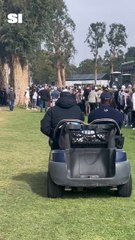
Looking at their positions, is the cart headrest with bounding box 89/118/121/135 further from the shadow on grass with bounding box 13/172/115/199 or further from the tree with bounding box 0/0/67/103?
the tree with bounding box 0/0/67/103

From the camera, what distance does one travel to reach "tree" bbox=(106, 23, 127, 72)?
304ft

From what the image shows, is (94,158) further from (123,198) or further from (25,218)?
(25,218)

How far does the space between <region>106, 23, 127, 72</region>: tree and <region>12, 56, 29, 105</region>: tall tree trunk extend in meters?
50.8

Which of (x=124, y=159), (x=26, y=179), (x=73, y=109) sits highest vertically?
(x=73, y=109)

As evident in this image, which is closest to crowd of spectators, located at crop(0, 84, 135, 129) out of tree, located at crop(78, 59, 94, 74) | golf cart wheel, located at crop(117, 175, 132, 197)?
golf cart wheel, located at crop(117, 175, 132, 197)

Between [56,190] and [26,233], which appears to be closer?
[26,233]

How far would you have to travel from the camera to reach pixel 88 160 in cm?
784

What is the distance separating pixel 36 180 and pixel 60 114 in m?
1.62

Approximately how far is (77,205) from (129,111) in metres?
14.0

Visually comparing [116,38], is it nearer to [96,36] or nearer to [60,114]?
[96,36]

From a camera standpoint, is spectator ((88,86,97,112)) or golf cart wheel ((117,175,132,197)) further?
spectator ((88,86,97,112))

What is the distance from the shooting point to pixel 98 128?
7742mm

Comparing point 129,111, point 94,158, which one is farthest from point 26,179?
point 129,111

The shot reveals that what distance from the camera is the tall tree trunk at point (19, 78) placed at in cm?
4100
